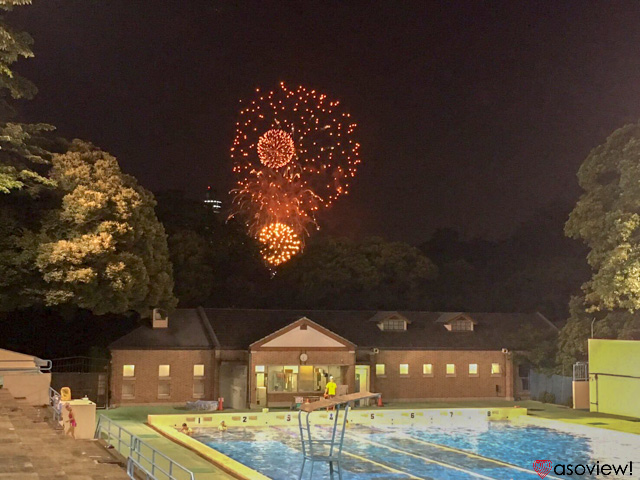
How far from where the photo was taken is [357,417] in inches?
1470

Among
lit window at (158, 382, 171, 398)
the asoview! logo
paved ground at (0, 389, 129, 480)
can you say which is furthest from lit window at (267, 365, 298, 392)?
paved ground at (0, 389, 129, 480)

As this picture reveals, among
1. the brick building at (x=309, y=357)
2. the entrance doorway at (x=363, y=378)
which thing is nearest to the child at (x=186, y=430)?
the brick building at (x=309, y=357)

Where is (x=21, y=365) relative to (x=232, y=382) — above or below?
above

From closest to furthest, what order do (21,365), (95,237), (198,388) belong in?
(21,365)
(95,237)
(198,388)

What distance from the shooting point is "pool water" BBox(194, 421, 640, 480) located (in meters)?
24.0

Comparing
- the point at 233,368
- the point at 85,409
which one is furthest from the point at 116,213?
the point at 85,409

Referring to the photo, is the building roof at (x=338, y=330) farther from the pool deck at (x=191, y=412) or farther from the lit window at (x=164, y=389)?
the pool deck at (x=191, y=412)

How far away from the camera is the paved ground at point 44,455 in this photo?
41.0ft

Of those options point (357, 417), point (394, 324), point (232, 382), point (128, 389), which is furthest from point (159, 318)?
point (394, 324)

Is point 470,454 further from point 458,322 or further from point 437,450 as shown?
point 458,322

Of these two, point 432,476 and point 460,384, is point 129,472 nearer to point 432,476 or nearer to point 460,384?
point 432,476

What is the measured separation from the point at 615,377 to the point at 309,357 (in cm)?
1498

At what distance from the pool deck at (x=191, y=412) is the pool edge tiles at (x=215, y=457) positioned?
17 cm

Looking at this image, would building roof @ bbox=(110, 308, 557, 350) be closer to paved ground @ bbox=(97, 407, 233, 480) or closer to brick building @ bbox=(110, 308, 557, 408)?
brick building @ bbox=(110, 308, 557, 408)
